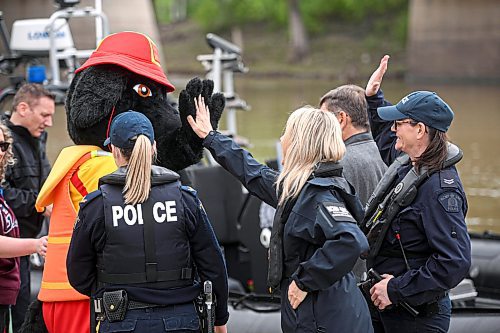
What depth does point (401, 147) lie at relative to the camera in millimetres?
3326

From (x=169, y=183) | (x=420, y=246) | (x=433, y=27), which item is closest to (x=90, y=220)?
(x=169, y=183)

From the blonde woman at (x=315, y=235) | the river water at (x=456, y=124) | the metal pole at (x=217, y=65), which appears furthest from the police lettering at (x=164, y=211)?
the metal pole at (x=217, y=65)

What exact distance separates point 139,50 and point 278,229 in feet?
3.51

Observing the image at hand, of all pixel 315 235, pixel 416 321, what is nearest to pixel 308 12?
pixel 416 321

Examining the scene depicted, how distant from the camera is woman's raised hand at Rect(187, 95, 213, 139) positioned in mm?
3498

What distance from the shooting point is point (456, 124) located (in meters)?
22.0

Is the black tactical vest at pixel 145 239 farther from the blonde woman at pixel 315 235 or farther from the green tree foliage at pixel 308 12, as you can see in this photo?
the green tree foliage at pixel 308 12

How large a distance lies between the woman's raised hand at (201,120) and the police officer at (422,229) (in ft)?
2.25

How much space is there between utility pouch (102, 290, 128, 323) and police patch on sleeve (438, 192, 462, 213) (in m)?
1.17

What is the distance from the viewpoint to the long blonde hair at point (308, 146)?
304cm

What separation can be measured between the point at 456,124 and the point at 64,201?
64.2 ft

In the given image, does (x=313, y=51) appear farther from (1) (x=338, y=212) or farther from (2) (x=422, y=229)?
(1) (x=338, y=212)

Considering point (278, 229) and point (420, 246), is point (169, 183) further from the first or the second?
point (420, 246)

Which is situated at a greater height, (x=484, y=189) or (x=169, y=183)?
(x=169, y=183)
